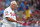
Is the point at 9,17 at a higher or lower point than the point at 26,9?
lower

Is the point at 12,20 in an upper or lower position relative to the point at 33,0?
lower

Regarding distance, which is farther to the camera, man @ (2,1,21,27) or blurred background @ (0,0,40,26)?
blurred background @ (0,0,40,26)

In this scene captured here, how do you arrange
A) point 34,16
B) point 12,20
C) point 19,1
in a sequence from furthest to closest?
point 19,1 → point 34,16 → point 12,20

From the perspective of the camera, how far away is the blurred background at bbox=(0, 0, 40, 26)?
5.75 metres

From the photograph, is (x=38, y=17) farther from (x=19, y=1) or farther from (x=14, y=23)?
(x=14, y=23)

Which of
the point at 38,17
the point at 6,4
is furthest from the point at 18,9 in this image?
the point at 38,17

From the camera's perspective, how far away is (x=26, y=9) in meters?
6.05

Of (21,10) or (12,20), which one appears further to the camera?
(21,10)

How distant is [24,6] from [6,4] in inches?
35.0

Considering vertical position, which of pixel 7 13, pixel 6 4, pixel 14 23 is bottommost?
pixel 14 23

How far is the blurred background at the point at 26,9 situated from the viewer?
575 cm

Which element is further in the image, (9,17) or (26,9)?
A: (26,9)

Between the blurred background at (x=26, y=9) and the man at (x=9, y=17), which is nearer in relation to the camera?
the man at (x=9, y=17)

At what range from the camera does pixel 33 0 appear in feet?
21.3
